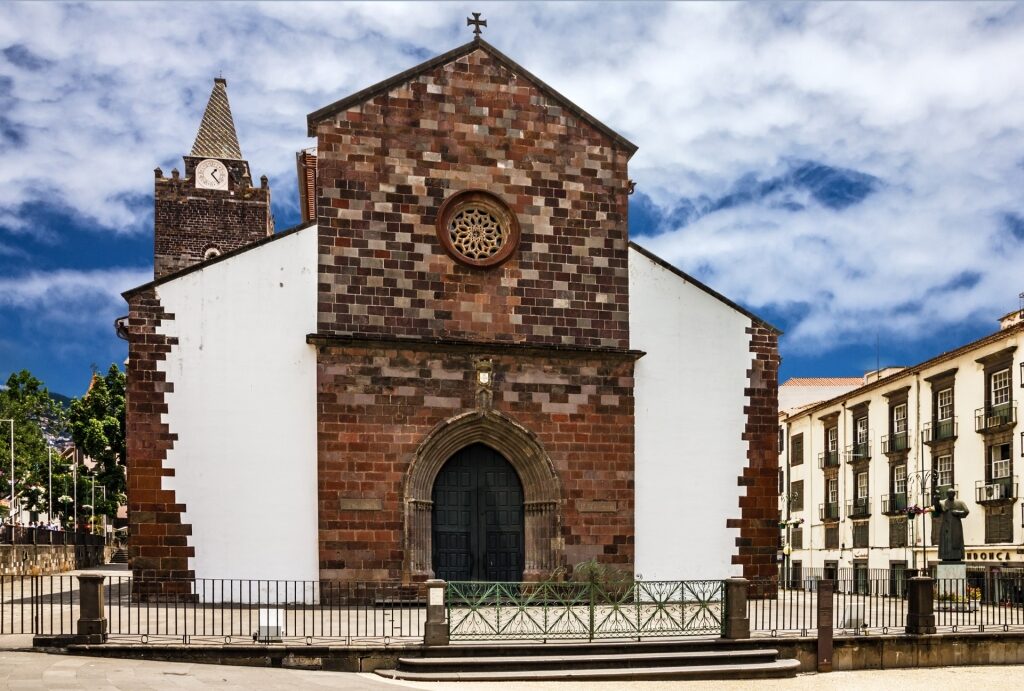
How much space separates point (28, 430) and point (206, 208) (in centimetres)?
1158

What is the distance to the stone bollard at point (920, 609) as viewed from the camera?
669 inches

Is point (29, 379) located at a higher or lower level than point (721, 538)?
higher

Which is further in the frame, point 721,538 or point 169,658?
point 721,538

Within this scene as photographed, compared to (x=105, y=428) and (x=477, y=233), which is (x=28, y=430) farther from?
(x=477, y=233)

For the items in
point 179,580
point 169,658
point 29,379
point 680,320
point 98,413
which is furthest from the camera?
point 98,413

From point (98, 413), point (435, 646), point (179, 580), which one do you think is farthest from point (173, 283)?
point (98, 413)

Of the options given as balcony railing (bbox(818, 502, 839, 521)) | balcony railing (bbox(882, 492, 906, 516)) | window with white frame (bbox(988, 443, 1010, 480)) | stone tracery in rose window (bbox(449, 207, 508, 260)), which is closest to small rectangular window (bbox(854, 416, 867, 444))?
balcony railing (bbox(882, 492, 906, 516))

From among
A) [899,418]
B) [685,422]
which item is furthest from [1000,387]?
[685,422]

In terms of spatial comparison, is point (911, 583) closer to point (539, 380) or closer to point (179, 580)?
point (539, 380)

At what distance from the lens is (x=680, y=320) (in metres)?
22.1

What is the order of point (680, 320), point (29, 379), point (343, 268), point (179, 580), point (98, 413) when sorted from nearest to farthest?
point (179, 580) < point (343, 268) < point (680, 320) < point (29, 379) < point (98, 413)

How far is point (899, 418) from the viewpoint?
3909 cm

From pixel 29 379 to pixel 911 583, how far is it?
3742 cm

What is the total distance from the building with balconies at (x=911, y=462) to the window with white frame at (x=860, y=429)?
0.16 feet
